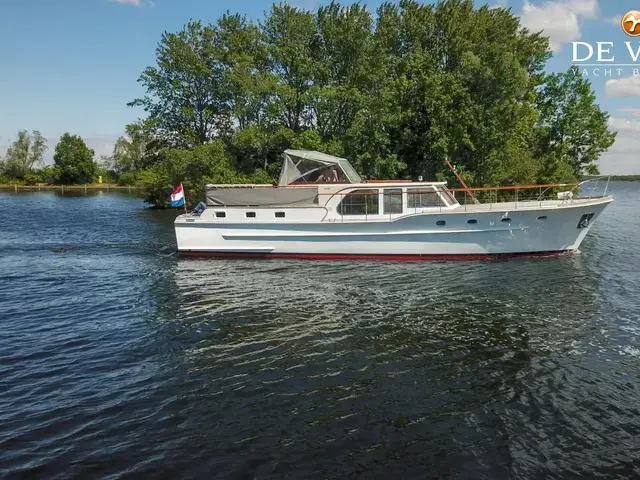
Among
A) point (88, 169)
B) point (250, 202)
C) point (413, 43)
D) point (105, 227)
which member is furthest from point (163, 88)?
point (88, 169)

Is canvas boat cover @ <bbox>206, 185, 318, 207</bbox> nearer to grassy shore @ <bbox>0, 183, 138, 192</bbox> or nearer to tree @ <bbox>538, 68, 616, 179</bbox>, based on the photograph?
tree @ <bbox>538, 68, 616, 179</bbox>

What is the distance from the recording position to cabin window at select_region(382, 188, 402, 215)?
72.6ft

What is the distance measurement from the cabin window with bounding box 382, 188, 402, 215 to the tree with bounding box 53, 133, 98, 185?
4358 inches

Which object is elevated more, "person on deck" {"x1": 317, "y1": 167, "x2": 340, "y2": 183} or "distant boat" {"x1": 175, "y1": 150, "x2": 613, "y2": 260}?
"person on deck" {"x1": 317, "y1": 167, "x2": 340, "y2": 183}

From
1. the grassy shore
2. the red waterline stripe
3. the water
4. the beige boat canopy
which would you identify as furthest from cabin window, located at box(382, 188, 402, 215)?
the grassy shore

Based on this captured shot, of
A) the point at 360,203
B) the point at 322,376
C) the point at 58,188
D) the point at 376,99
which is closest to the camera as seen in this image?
the point at 322,376

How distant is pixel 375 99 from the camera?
36.5m

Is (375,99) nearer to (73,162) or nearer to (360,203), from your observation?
(360,203)

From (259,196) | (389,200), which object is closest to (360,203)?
(389,200)

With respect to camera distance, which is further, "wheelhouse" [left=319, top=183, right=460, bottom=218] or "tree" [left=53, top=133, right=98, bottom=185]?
"tree" [left=53, top=133, right=98, bottom=185]

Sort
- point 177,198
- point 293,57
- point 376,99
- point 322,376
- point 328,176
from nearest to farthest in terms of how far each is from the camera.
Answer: point 322,376 → point 328,176 → point 177,198 → point 376,99 → point 293,57

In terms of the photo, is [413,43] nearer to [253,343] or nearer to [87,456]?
[253,343]

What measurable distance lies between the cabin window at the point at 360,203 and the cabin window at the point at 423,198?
1557mm

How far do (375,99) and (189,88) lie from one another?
1995 cm
